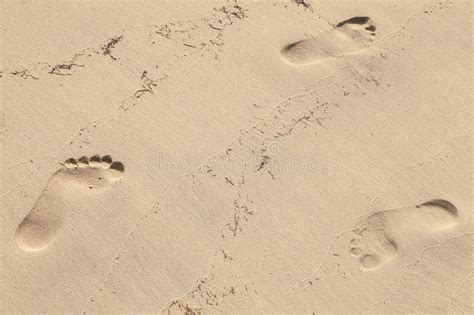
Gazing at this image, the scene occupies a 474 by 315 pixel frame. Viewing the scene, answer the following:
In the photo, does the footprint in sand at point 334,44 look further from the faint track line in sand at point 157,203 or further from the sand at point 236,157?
the faint track line in sand at point 157,203

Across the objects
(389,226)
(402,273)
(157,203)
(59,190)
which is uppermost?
(59,190)

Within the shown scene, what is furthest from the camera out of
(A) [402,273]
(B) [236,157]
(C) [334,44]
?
(C) [334,44]

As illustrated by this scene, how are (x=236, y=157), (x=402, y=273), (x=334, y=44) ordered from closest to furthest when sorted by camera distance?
(x=402, y=273), (x=236, y=157), (x=334, y=44)

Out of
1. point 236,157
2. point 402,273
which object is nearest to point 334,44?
point 236,157

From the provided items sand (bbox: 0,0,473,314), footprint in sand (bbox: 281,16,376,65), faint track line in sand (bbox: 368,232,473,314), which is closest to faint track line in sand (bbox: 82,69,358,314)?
sand (bbox: 0,0,473,314)

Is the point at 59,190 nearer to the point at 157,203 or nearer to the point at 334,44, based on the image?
the point at 157,203

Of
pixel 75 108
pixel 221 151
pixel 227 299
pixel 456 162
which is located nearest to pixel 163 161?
pixel 221 151

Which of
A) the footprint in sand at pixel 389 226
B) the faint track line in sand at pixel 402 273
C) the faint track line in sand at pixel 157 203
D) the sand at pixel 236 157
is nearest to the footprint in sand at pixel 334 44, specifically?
the sand at pixel 236 157

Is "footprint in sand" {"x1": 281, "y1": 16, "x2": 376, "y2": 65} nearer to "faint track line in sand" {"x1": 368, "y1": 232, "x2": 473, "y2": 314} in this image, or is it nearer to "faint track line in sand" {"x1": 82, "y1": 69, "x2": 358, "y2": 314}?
"faint track line in sand" {"x1": 82, "y1": 69, "x2": 358, "y2": 314}
